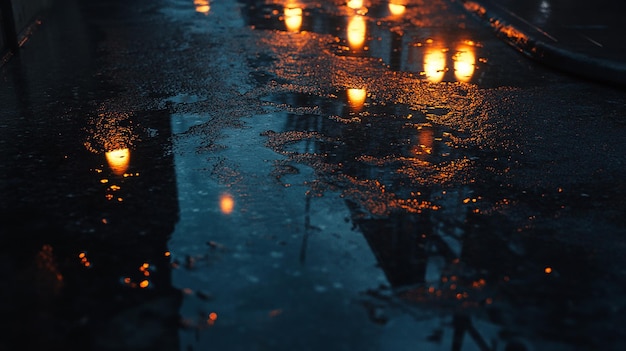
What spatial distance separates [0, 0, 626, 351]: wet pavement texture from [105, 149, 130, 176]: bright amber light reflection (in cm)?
2

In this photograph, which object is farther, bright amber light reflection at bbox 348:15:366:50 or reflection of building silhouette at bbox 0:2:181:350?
bright amber light reflection at bbox 348:15:366:50

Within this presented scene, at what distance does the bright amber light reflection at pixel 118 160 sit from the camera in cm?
395

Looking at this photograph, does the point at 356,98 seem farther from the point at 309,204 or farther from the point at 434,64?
the point at 309,204

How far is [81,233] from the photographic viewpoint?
317 cm

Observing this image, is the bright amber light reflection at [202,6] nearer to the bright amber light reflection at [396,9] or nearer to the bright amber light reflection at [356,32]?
the bright amber light reflection at [356,32]

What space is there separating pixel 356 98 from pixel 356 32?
2.74 m

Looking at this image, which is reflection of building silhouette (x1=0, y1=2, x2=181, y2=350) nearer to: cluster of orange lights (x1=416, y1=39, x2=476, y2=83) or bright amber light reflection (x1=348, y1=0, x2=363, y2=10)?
cluster of orange lights (x1=416, y1=39, x2=476, y2=83)

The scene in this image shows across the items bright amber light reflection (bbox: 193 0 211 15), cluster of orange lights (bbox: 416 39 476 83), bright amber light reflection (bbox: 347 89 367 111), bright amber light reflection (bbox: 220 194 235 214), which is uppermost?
bright amber light reflection (bbox: 220 194 235 214)

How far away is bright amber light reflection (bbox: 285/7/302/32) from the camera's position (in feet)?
26.8

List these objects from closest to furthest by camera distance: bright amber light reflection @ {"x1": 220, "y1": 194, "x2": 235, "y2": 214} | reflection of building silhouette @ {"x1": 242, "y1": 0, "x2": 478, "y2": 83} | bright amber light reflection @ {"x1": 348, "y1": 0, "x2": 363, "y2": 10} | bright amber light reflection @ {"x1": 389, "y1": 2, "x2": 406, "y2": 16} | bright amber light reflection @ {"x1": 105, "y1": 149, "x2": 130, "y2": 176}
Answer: bright amber light reflection @ {"x1": 220, "y1": 194, "x2": 235, "y2": 214}, bright amber light reflection @ {"x1": 105, "y1": 149, "x2": 130, "y2": 176}, reflection of building silhouette @ {"x1": 242, "y1": 0, "x2": 478, "y2": 83}, bright amber light reflection @ {"x1": 389, "y1": 2, "x2": 406, "y2": 16}, bright amber light reflection @ {"x1": 348, "y1": 0, "x2": 363, "y2": 10}

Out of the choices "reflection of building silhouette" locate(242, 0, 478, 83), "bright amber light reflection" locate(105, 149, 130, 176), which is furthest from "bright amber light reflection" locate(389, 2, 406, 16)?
"bright amber light reflection" locate(105, 149, 130, 176)

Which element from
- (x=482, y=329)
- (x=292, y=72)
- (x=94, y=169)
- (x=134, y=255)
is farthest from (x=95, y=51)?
(x=482, y=329)

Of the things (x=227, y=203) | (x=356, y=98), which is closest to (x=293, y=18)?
(x=356, y=98)

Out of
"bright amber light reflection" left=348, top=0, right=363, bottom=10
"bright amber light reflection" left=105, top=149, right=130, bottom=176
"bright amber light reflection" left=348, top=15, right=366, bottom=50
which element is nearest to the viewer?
"bright amber light reflection" left=105, top=149, right=130, bottom=176
